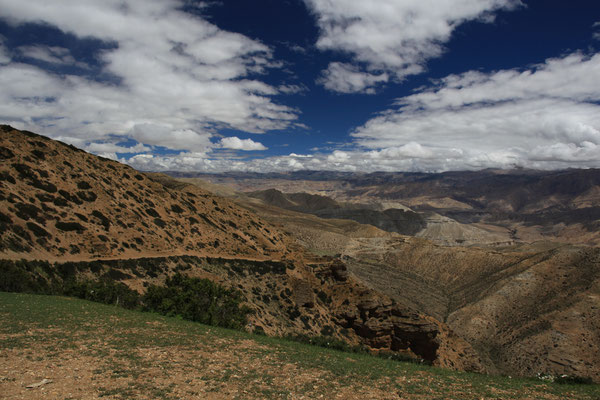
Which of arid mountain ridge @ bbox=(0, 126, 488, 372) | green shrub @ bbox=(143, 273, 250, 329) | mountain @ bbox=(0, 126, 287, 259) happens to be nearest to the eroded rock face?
arid mountain ridge @ bbox=(0, 126, 488, 372)

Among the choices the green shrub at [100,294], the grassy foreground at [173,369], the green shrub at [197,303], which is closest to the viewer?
the grassy foreground at [173,369]

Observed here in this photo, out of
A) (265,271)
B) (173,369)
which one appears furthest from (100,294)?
(265,271)

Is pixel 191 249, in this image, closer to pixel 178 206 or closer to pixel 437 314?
pixel 178 206

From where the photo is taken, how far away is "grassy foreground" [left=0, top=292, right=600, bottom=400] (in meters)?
10.1

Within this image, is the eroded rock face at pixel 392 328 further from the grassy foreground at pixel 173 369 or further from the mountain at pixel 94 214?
the grassy foreground at pixel 173 369

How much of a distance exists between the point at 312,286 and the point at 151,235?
79.8 ft

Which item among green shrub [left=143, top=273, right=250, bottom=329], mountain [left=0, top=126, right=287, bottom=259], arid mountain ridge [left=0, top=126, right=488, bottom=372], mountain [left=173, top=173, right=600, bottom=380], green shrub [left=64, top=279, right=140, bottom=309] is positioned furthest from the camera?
mountain [left=173, top=173, right=600, bottom=380]

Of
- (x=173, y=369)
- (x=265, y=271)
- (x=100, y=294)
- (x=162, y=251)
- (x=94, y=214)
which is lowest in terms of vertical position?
(x=265, y=271)

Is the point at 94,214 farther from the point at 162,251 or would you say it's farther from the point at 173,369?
the point at 173,369

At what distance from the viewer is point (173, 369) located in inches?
476

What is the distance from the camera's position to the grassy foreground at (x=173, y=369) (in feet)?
33.0

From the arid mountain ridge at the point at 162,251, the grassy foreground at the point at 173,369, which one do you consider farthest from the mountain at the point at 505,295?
the grassy foreground at the point at 173,369

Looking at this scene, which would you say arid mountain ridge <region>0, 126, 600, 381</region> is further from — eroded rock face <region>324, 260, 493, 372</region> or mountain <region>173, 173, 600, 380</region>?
mountain <region>173, 173, 600, 380</region>

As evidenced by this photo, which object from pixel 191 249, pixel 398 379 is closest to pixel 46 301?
pixel 398 379
